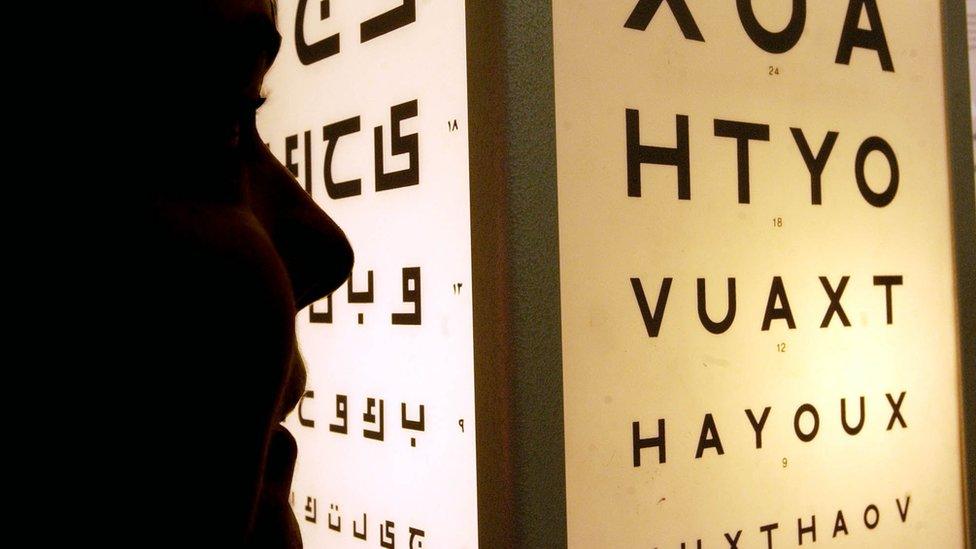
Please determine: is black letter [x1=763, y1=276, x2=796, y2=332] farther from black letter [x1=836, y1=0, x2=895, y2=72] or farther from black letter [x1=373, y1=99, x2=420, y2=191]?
black letter [x1=373, y1=99, x2=420, y2=191]

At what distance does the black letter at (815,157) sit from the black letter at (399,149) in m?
0.63

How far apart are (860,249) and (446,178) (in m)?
0.77

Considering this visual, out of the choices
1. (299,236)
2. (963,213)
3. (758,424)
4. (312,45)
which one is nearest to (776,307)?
(758,424)

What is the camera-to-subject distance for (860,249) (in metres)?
1.43

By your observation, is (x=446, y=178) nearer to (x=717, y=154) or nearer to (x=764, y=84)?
(x=717, y=154)

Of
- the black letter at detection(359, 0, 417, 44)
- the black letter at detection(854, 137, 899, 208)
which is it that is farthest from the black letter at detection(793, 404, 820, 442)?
the black letter at detection(359, 0, 417, 44)

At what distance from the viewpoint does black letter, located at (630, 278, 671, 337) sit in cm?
116

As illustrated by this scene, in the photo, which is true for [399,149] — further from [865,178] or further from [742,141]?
[865,178]

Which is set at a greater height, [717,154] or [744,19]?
[744,19]

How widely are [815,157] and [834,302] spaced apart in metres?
0.24

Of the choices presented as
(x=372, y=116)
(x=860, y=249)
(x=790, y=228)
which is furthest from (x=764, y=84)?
(x=372, y=116)

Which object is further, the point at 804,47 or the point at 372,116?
the point at 804,47

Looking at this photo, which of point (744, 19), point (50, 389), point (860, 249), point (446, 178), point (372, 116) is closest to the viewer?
point (50, 389)

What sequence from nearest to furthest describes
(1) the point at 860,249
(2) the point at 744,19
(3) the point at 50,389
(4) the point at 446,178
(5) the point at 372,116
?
(3) the point at 50,389, (4) the point at 446,178, (5) the point at 372,116, (2) the point at 744,19, (1) the point at 860,249
